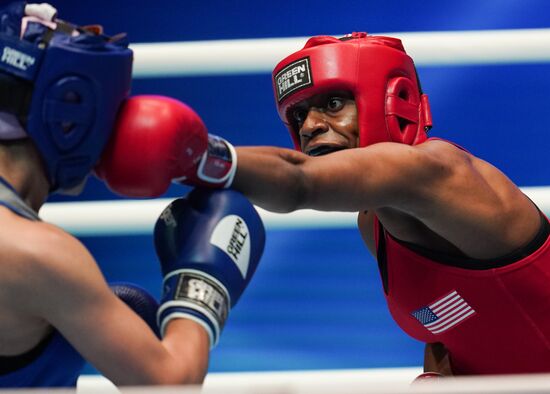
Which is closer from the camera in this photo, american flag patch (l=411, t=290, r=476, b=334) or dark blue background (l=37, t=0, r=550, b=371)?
american flag patch (l=411, t=290, r=476, b=334)

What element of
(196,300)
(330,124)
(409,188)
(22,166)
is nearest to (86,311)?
(196,300)

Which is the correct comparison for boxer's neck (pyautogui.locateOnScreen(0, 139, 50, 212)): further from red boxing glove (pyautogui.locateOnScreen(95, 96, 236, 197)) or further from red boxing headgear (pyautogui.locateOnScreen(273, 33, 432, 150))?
red boxing headgear (pyautogui.locateOnScreen(273, 33, 432, 150))

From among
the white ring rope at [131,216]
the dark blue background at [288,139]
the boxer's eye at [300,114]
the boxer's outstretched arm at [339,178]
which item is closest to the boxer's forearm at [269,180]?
the boxer's outstretched arm at [339,178]

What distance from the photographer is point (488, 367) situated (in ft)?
7.00

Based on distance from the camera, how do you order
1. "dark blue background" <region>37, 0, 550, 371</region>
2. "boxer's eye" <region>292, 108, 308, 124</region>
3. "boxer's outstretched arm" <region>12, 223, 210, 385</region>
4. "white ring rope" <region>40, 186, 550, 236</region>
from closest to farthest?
"boxer's outstretched arm" <region>12, 223, 210, 385</region>, "boxer's eye" <region>292, 108, 308, 124</region>, "white ring rope" <region>40, 186, 550, 236</region>, "dark blue background" <region>37, 0, 550, 371</region>

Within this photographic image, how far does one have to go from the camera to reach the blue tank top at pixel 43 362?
1.40 m

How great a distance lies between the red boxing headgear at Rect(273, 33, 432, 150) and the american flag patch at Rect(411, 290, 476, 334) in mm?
382

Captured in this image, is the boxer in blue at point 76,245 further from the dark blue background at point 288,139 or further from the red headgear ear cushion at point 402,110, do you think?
the dark blue background at point 288,139

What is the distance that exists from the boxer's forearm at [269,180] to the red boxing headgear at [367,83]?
419mm

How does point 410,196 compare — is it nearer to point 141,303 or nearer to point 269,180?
point 269,180

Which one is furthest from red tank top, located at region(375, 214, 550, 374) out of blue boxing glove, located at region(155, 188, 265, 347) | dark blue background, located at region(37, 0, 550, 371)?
dark blue background, located at region(37, 0, 550, 371)

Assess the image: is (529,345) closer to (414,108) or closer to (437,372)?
(437,372)

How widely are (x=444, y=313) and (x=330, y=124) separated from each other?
0.52 m

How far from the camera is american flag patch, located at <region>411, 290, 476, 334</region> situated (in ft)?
6.75
